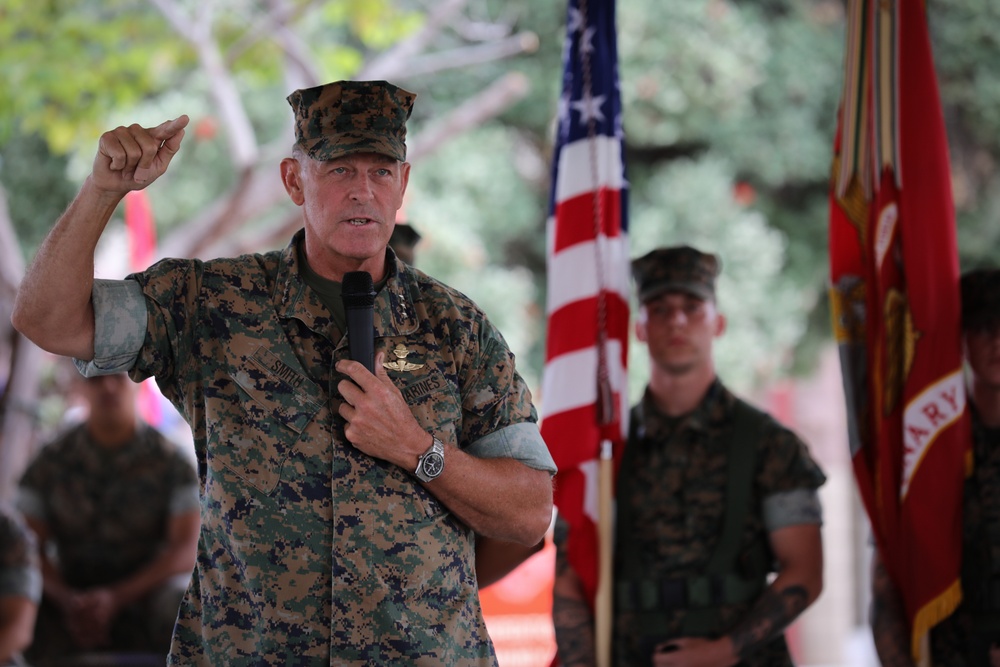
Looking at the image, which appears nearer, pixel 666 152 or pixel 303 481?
pixel 303 481

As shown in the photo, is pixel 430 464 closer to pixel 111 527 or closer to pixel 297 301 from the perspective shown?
pixel 297 301

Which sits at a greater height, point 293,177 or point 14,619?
point 293,177

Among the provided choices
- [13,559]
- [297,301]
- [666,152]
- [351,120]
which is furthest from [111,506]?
[666,152]

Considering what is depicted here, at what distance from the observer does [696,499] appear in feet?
12.3

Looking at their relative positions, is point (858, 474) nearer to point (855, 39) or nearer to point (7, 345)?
point (855, 39)

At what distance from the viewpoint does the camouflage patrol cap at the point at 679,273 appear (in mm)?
3920

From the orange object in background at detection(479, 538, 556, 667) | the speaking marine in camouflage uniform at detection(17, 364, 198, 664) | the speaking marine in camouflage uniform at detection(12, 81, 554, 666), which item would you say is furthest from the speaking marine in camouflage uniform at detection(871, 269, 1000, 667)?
the orange object in background at detection(479, 538, 556, 667)

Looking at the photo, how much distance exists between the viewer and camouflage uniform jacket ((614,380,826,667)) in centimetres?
366

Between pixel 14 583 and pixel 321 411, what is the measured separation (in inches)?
123

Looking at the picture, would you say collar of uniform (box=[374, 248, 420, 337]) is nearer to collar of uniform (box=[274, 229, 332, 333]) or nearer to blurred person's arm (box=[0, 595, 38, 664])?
collar of uniform (box=[274, 229, 332, 333])

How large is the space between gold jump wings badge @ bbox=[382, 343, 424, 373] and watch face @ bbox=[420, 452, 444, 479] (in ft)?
0.65

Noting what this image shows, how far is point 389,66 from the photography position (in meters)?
8.35

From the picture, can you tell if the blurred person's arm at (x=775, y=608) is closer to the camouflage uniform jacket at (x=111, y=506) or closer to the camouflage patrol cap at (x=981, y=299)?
the camouflage patrol cap at (x=981, y=299)

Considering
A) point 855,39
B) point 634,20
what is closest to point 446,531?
point 855,39
